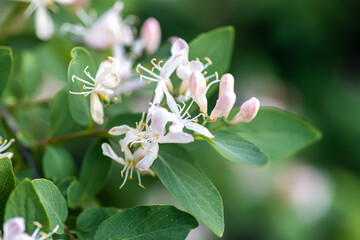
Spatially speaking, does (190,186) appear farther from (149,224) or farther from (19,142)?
(19,142)

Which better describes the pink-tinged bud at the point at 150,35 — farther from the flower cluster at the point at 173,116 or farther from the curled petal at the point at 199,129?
the curled petal at the point at 199,129

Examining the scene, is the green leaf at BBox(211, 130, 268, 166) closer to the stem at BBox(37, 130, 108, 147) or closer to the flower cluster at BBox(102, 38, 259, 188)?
the flower cluster at BBox(102, 38, 259, 188)

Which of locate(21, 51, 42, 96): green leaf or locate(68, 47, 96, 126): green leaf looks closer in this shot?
locate(68, 47, 96, 126): green leaf

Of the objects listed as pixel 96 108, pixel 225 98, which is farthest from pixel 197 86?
pixel 96 108

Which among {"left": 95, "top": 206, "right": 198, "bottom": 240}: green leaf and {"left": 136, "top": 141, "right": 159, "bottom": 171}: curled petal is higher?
{"left": 136, "top": 141, "right": 159, "bottom": 171}: curled petal

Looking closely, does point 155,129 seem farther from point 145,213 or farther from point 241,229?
point 241,229

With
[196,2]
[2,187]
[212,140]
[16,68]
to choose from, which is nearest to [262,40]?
[196,2]

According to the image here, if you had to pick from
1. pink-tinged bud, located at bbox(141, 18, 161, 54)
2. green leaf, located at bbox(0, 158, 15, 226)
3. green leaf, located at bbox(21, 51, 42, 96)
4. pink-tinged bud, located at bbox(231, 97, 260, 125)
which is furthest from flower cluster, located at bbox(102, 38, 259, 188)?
green leaf, located at bbox(21, 51, 42, 96)
